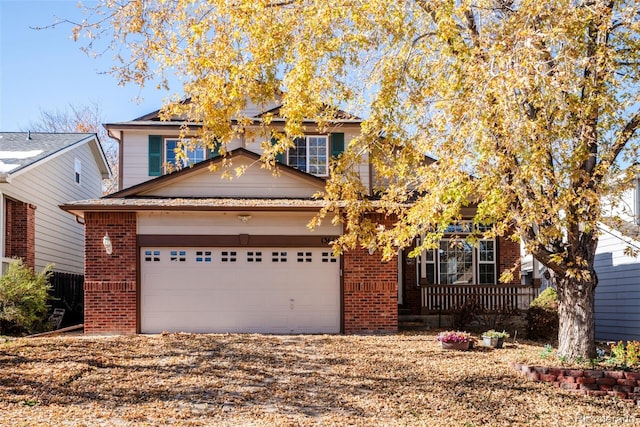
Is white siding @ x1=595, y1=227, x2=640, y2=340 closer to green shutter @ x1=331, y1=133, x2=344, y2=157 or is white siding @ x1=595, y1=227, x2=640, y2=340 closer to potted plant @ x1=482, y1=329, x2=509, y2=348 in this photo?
potted plant @ x1=482, y1=329, x2=509, y2=348

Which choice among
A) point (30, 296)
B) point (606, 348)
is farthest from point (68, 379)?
point (606, 348)

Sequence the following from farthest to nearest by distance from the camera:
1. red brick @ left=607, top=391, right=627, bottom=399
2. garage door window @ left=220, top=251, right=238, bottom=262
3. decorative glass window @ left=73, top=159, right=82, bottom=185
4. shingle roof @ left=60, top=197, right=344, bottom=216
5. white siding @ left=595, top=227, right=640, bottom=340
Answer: decorative glass window @ left=73, top=159, right=82, bottom=185 → white siding @ left=595, top=227, right=640, bottom=340 → garage door window @ left=220, top=251, right=238, bottom=262 → shingle roof @ left=60, top=197, right=344, bottom=216 → red brick @ left=607, top=391, right=627, bottom=399

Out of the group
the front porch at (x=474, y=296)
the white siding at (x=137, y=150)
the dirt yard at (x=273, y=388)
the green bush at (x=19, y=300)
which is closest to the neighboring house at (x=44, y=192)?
the green bush at (x=19, y=300)

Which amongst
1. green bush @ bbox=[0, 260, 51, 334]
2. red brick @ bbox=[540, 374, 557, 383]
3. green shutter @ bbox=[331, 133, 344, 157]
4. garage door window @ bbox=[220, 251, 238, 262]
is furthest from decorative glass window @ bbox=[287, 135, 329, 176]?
red brick @ bbox=[540, 374, 557, 383]

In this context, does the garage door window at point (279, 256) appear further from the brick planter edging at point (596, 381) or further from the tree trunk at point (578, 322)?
the brick planter edging at point (596, 381)

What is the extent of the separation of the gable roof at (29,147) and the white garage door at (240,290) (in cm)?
469

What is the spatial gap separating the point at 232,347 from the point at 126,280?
3827mm

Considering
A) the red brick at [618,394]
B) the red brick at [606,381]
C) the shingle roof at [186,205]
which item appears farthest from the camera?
the shingle roof at [186,205]

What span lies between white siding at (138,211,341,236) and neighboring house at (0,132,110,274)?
3.93 metres

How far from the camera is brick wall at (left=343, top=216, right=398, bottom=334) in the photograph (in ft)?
47.1

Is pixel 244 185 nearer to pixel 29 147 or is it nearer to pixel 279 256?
pixel 279 256

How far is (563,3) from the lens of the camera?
8281mm

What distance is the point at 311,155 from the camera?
17375mm

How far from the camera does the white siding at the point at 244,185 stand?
50.0ft
